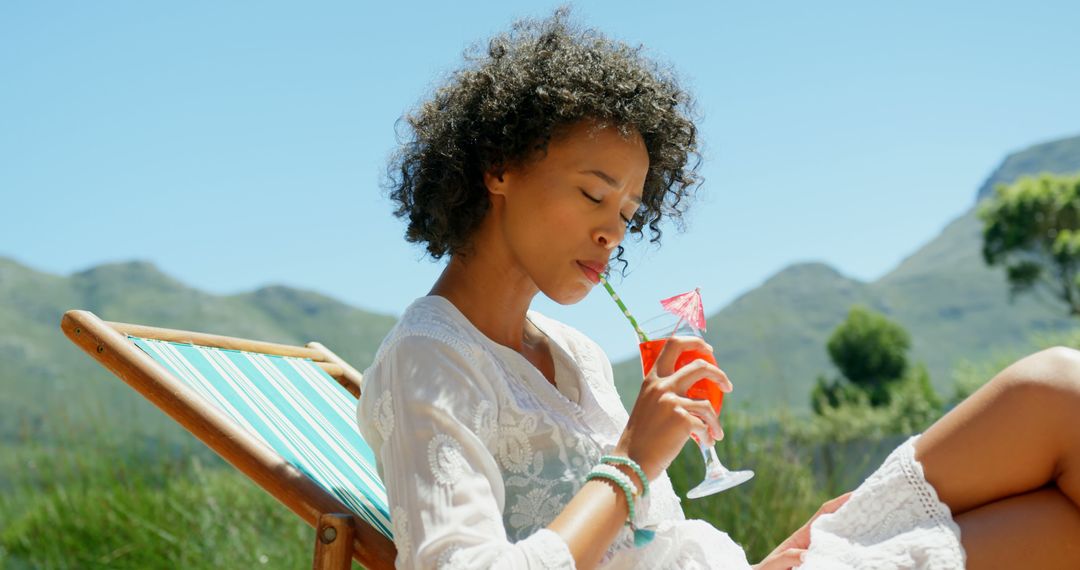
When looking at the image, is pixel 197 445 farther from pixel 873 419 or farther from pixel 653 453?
pixel 873 419

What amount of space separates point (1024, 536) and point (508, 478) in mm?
847

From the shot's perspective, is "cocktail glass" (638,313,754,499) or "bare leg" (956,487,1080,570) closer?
"bare leg" (956,487,1080,570)

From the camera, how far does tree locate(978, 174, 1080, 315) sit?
29422 millimetres

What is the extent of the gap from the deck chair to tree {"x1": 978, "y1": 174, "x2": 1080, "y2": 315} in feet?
98.0

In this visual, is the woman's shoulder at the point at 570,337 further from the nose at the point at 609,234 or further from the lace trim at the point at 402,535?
the lace trim at the point at 402,535

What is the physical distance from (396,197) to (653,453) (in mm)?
866

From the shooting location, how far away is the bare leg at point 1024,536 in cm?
166

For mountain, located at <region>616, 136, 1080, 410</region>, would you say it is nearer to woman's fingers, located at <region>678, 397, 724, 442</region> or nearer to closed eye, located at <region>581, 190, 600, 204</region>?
closed eye, located at <region>581, 190, 600, 204</region>

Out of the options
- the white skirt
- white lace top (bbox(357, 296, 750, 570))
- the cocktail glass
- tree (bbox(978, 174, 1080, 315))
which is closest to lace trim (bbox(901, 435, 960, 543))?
the white skirt

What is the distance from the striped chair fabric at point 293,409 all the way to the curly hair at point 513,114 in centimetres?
50

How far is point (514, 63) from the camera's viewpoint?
79.0 inches

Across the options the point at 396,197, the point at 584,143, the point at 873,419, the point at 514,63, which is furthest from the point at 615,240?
the point at 873,419

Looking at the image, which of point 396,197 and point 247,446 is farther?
point 396,197

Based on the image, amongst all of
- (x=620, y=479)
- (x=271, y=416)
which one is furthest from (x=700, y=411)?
(x=271, y=416)
